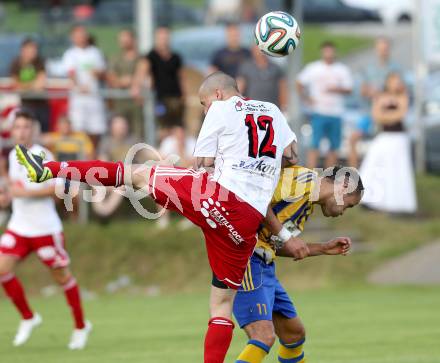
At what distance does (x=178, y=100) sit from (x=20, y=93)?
8.27 ft

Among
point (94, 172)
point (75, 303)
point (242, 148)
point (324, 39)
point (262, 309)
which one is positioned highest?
point (242, 148)

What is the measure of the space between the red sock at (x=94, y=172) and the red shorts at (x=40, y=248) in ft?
12.9

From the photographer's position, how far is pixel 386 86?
2012cm

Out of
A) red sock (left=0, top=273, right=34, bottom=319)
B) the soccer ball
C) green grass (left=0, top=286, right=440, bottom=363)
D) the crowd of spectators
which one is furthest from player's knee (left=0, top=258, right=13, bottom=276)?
the crowd of spectators

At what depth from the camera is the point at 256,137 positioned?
28.4ft

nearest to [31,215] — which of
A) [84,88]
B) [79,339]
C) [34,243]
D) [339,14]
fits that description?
[34,243]

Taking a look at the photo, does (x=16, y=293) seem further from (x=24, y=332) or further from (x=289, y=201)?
(x=289, y=201)

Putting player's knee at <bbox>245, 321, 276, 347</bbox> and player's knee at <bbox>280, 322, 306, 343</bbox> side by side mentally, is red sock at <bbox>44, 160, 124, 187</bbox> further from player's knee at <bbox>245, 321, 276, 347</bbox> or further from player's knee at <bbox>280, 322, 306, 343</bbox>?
player's knee at <bbox>280, 322, 306, 343</bbox>

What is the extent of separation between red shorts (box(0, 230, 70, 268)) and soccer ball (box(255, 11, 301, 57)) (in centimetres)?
416

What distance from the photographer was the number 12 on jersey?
863 cm

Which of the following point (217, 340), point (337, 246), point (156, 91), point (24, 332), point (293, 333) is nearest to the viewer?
point (217, 340)

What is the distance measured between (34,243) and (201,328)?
265 centimetres

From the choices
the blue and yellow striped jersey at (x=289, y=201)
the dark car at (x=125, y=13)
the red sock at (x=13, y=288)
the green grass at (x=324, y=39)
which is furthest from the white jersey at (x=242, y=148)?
the green grass at (x=324, y=39)

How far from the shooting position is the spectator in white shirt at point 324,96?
19.9 m
